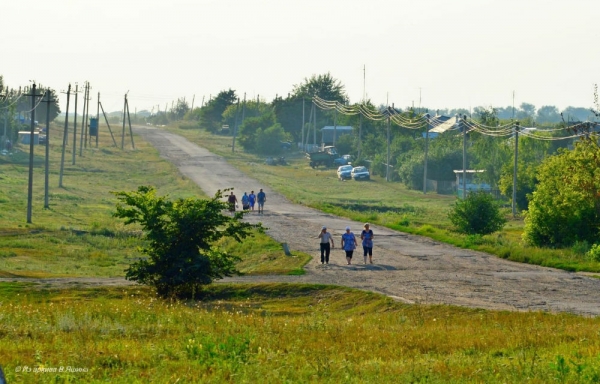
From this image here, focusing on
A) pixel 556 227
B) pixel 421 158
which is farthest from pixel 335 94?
pixel 556 227

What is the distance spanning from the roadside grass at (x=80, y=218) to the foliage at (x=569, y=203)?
10.3 m

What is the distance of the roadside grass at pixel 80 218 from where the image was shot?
130ft

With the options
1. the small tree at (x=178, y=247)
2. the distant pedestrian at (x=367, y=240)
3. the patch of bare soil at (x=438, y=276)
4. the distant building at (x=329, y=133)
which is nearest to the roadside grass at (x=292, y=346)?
the patch of bare soil at (x=438, y=276)

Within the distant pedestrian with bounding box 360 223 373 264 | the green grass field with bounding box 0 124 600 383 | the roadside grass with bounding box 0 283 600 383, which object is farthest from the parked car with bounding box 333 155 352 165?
the roadside grass with bounding box 0 283 600 383

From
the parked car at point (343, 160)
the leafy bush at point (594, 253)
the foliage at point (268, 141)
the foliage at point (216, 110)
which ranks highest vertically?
the foliage at point (216, 110)

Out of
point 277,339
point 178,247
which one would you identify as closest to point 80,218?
point 178,247

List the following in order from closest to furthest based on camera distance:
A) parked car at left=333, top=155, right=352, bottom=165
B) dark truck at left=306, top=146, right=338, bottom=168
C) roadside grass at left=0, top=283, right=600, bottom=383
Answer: roadside grass at left=0, top=283, right=600, bottom=383, dark truck at left=306, top=146, right=338, bottom=168, parked car at left=333, top=155, right=352, bottom=165

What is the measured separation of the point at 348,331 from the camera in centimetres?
1925

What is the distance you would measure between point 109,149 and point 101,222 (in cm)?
6465

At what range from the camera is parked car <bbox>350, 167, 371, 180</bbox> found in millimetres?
93750

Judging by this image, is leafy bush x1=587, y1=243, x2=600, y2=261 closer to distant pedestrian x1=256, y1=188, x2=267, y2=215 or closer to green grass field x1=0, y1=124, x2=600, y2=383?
green grass field x1=0, y1=124, x2=600, y2=383

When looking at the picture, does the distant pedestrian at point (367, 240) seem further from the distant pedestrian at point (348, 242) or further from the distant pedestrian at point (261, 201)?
the distant pedestrian at point (261, 201)

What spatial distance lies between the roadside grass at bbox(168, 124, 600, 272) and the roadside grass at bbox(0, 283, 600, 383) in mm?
13702

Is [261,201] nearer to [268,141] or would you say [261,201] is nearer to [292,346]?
[292,346]
